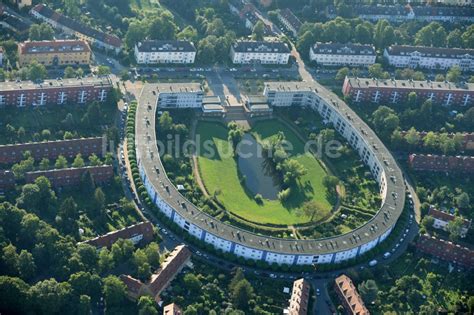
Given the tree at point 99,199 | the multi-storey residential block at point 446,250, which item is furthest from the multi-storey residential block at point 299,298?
the tree at point 99,199

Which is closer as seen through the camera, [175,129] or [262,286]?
[262,286]

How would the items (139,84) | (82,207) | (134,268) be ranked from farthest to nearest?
(139,84) → (82,207) → (134,268)

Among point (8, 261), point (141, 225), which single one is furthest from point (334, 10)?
point (8, 261)

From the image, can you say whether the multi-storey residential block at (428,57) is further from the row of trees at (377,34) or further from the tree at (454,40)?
the tree at (454,40)

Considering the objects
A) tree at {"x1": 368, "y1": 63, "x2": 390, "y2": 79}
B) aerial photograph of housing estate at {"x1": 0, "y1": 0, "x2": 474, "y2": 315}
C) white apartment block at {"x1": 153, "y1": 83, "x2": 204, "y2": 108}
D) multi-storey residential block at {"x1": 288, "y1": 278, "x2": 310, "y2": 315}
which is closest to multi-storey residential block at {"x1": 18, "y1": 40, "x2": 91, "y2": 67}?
aerial photograph of housing estate at {"x1": 0, "y1": 0, "x2": 474, "y2": 315}

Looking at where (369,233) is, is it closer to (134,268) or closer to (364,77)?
(134,268)

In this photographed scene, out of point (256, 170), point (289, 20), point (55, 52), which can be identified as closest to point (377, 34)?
point (289, 20)
